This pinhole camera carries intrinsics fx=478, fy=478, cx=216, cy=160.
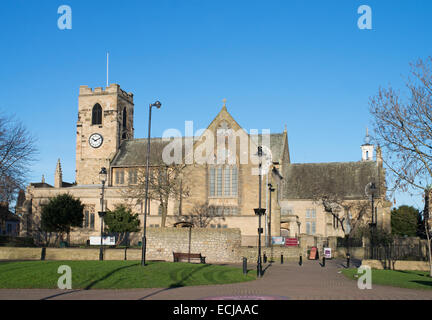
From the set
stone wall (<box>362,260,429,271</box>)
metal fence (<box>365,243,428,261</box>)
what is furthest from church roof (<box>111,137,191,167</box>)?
stone wall (<box>362,260,429,271</box>)

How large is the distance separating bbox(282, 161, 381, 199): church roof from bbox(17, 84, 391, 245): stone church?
0.14 m

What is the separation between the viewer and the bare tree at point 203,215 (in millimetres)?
55219

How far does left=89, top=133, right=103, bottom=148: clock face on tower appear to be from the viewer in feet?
261

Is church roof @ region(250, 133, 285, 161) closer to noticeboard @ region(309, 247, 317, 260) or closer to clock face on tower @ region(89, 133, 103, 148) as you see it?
noticeboard @ region(309, 247, 317, 260)

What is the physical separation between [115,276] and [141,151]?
54.8 m

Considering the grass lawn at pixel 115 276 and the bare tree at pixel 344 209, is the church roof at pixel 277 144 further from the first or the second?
the grass lawn at pixel 115 276

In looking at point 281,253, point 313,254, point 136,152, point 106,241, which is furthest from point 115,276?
point 136,152

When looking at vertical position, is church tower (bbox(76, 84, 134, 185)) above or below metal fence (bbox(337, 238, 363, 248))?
above

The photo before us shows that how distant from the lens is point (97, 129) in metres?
80.1

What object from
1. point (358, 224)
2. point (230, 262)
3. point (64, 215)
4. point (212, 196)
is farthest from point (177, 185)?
point (358, 224)
